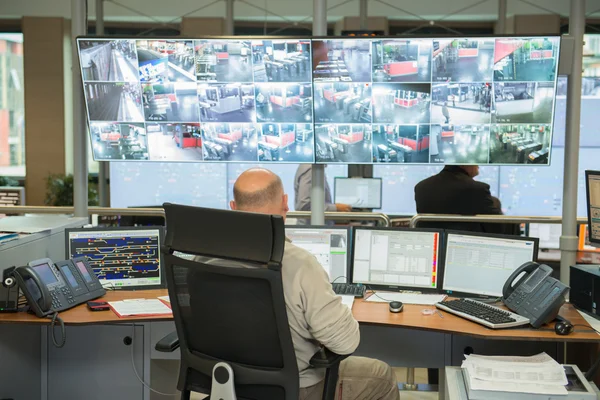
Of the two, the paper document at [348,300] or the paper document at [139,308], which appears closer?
the paper document at [139,308]

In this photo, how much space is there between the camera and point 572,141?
3918 millimetres

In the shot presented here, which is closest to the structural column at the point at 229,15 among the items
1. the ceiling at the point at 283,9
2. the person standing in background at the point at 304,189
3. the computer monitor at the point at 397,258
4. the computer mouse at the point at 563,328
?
the ceiling at the point at 283,9

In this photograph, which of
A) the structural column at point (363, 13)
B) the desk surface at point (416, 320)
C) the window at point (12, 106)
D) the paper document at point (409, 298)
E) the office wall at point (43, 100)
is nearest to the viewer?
the desk surface at point (416, 320)

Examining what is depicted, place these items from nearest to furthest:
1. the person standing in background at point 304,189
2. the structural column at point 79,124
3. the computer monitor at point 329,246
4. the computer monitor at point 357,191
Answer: the computer monitor at point 329,246 < the structural column at point 79,124 < the person standing in background at point 304,189 < the computer monitor at point 357,191

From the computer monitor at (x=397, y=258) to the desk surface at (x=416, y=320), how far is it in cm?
26

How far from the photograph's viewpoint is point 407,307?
128 inches

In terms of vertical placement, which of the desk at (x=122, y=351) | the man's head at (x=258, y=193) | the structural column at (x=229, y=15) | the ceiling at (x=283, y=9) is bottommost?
the desk at (x=122, y=351)

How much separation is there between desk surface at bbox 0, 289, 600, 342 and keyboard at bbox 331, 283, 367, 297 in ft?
0.30

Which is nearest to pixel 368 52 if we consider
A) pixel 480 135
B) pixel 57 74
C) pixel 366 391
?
pixel 480 135

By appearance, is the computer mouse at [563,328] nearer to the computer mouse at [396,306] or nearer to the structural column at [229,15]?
the computer mouse at [396,306]

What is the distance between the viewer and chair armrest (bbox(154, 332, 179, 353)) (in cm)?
259

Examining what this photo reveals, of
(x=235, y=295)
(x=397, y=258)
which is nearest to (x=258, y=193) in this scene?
→ (x=235, y=295)

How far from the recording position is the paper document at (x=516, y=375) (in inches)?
91.7

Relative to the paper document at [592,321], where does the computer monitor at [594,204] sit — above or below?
above
